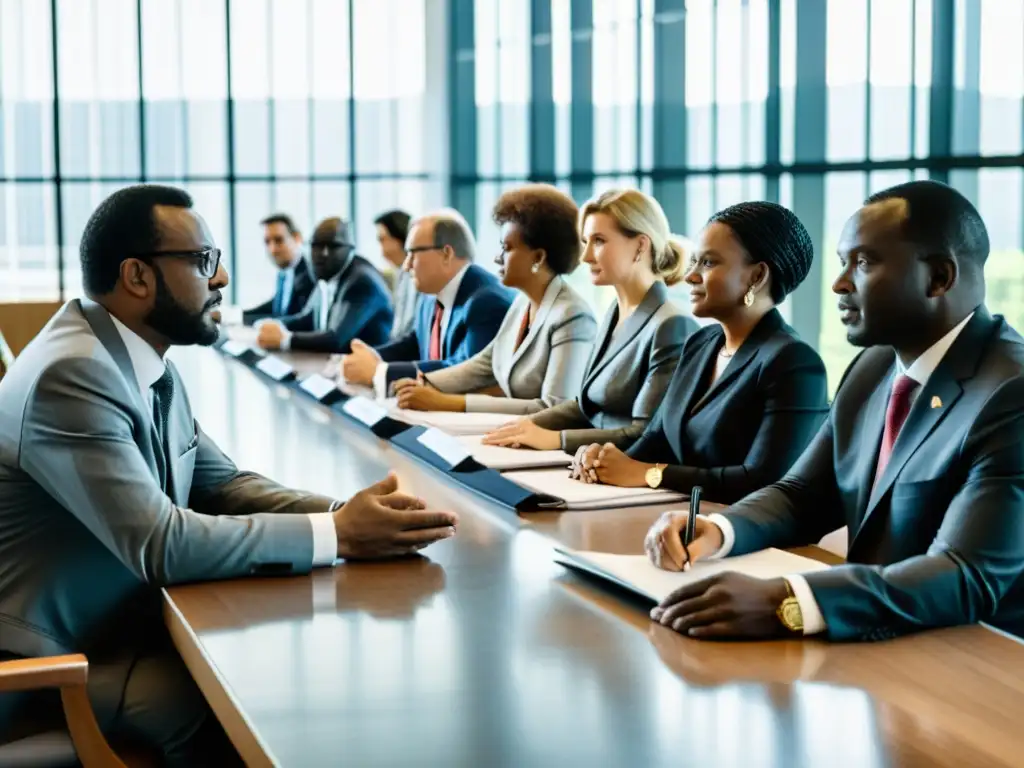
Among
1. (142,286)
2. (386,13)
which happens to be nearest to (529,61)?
(386,13)

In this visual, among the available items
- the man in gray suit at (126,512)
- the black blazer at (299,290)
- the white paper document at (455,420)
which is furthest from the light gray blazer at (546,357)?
the black blazer at (299,290)

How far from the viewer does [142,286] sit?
257cm

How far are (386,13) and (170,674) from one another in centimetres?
1138

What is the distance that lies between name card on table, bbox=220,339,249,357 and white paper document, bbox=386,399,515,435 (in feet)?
8.15

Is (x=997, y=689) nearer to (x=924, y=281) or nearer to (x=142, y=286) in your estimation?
(x=924, y=281)

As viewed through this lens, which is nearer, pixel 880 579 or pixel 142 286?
pixel 880 579

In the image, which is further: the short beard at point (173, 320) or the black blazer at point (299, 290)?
A: the black blazer at point (299, 290)

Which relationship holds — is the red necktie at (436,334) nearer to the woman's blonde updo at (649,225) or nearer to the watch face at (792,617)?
the woman's blonde updo at (649,225)

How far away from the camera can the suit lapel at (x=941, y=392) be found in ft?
7.27

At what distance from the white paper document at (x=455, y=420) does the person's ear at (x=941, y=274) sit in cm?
190

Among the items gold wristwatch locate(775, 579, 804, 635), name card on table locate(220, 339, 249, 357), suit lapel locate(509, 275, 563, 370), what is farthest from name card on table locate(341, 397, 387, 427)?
name card on table locate(220, 339, 249, 357)

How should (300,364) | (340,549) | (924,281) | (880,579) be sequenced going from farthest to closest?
(300,364)
(340,549)
(924,281)
(880,579)

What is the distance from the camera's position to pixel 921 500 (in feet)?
7.27

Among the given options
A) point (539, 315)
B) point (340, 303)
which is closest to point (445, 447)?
point (539, 315)
